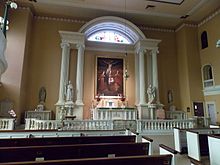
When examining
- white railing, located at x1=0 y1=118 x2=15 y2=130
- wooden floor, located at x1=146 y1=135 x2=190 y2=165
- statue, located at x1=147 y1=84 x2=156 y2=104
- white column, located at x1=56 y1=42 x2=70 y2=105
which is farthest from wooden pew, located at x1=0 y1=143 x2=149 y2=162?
statue, located at x1=147 y1=84 x2=156 y2=104

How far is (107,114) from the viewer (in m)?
8.86

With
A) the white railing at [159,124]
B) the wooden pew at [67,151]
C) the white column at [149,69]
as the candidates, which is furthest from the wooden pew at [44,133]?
the white column at [149,69]

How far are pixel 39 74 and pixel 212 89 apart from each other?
950 cm

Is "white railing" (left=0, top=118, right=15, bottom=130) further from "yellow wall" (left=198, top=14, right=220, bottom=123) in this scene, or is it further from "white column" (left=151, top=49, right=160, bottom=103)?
"yellow wall" (left=198, top=14, right=220, bottom=123)

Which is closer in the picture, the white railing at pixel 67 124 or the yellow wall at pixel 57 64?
the white railing at pixel 67 124

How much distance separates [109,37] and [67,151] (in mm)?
9287

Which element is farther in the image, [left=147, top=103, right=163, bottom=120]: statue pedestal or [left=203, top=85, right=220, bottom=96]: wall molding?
[left=147, top=103, right=163, bottom=120]: statue pedestal

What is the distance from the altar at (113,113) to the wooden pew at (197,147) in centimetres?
437

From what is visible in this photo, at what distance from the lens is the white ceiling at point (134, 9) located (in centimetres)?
949

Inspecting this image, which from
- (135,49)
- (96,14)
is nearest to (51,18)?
(96,14)

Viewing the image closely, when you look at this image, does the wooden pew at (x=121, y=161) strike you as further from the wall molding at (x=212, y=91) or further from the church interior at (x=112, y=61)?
the wall molding at (x=212, y=91)

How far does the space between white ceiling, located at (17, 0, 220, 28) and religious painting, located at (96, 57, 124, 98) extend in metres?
2.76

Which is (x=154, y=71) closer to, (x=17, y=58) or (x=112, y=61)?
(x=112, y=61)

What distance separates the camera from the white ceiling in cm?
949
